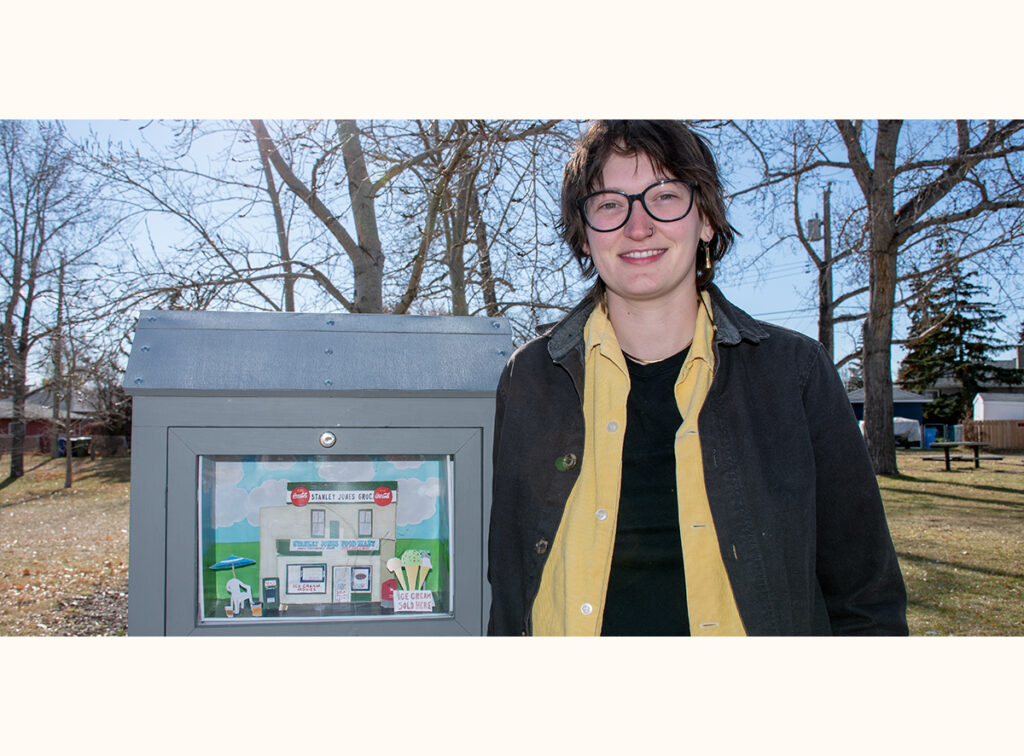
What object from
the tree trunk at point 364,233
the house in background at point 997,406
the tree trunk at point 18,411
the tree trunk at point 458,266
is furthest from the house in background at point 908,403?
the tree trunk at point 18,411

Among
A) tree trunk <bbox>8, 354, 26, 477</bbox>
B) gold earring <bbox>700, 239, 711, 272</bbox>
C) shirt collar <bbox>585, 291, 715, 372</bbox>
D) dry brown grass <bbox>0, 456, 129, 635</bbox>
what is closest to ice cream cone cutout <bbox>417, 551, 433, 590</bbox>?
shirt collar <bbox>585, 291, 715, 372</bbox>

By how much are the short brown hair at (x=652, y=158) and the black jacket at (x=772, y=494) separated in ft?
0.89

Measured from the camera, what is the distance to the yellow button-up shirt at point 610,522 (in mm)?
1277

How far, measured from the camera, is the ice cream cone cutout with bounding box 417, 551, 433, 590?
1925mm

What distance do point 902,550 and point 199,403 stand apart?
7.14m

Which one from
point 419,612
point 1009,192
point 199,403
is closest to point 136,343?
point 199,403

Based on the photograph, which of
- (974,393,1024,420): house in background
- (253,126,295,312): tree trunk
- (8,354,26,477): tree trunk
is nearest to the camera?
(253,126,295,312): tree trunk

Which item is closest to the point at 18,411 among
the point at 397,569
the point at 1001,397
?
the point at 397,569

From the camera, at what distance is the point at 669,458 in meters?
1.34

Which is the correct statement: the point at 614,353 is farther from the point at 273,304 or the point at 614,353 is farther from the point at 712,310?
the point at 273,304

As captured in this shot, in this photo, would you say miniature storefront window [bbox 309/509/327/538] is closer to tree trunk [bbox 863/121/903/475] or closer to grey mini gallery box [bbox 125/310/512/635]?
grey mini gallery box [bbox 125/310/512/635]

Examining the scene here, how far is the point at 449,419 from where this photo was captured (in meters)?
1.87

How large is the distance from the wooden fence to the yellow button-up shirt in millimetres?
24183

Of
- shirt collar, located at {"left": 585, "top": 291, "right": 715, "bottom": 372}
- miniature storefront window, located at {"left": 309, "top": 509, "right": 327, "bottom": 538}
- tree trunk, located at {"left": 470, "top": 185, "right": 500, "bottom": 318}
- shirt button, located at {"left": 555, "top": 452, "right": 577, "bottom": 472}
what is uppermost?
tree trunk, located at {"left": 470, "top": 185, "right": 500, "bottom": 318}
